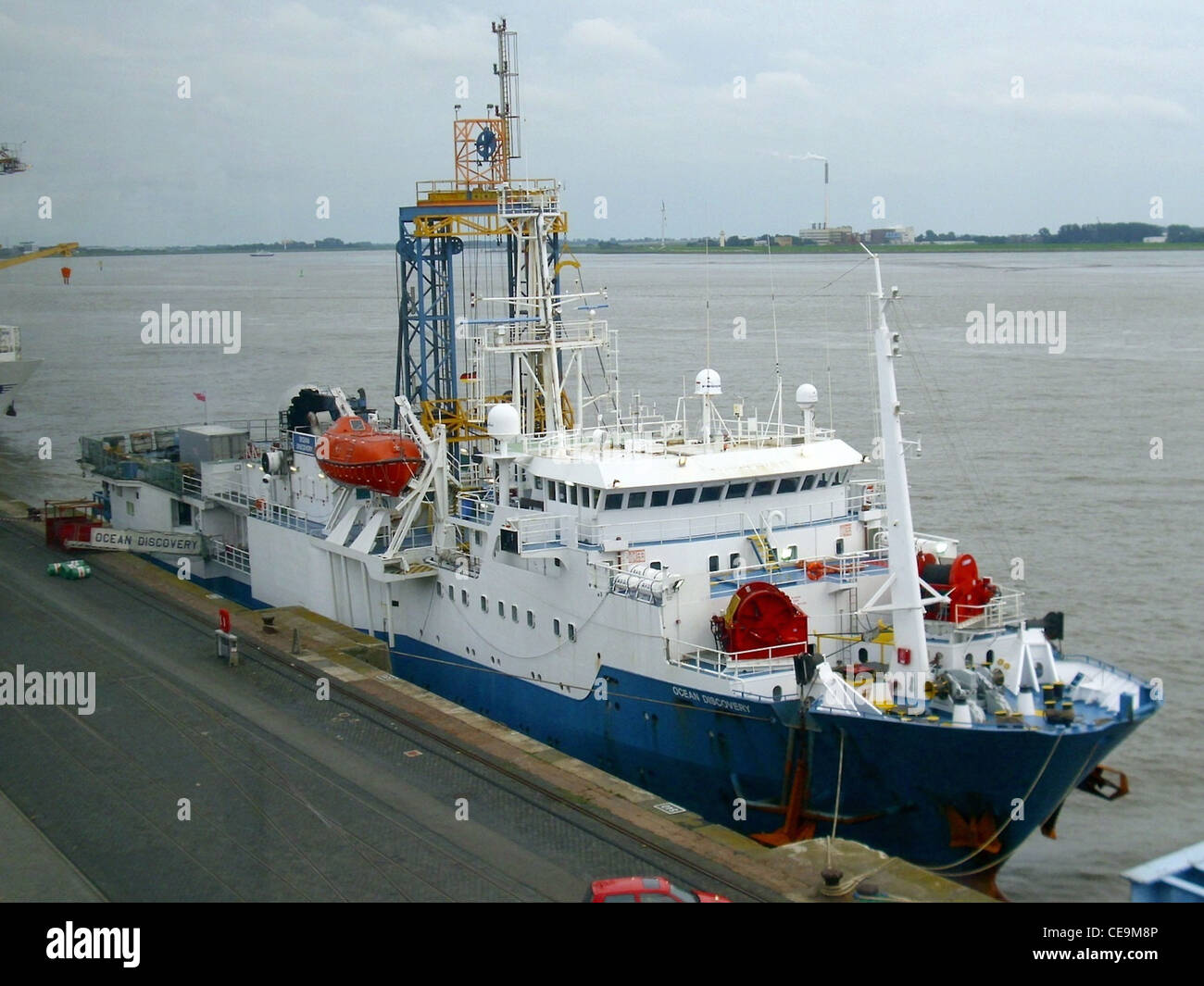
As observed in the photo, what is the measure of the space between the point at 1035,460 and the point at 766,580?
90.7 ft

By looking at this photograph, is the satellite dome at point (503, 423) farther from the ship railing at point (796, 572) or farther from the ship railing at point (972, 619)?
the ship railing at point (972, 619)

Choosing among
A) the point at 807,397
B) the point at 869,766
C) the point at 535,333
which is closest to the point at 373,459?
the point at 535,333

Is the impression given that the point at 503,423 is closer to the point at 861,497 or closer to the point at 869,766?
the point at 861,497

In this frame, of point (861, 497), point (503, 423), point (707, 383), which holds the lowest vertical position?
point (861, 497)

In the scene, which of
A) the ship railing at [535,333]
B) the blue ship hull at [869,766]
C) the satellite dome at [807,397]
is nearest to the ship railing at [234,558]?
the ship railing at [535,333]

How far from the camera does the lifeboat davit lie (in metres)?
25.9

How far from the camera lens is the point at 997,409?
5503cm

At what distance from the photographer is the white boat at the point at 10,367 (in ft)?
204

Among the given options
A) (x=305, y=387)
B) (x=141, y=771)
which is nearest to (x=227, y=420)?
(x=305, y=387)

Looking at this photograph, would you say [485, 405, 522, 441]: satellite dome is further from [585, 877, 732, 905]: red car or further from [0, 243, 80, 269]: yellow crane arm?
[0, 243, 80, 269]: yellow crane arm

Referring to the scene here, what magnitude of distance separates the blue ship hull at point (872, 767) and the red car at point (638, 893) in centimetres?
479

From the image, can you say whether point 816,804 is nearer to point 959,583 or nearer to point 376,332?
point 959,583

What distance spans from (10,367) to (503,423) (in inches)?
1851

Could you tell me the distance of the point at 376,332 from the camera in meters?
93.5
